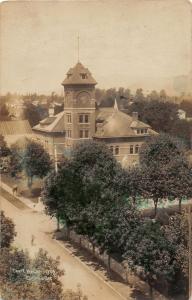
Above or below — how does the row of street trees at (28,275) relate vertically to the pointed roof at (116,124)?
below

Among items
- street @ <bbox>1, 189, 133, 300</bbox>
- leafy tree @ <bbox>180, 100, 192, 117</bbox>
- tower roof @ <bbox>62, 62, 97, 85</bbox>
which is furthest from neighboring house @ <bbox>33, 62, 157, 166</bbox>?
street @ <bbox>1, 189, 133, 300</bbox>

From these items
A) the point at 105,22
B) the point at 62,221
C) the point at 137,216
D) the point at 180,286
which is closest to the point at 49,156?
the point at 62,221

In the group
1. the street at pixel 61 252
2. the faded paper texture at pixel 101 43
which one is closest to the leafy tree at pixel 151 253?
the street at pixel 61 252

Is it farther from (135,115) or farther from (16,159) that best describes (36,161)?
(135,115)

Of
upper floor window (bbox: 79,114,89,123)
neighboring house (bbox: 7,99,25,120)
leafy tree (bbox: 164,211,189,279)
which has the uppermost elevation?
neighboring house (bbox: 7,99,25,120)

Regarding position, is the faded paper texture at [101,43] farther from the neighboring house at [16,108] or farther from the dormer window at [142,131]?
the dormer window at [142,131]

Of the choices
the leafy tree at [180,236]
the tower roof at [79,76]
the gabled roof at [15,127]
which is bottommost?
the leafy tree at [180,236]

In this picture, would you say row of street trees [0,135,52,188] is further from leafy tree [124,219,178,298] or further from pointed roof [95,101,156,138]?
leafy tree [124,219,178,298]

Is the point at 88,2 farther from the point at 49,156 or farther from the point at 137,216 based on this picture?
the point at 137,216
